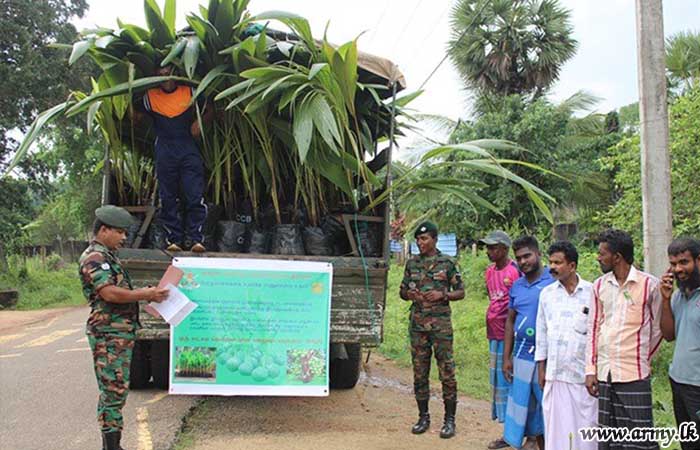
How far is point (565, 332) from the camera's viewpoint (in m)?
3.22

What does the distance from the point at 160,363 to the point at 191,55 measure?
2626 mm

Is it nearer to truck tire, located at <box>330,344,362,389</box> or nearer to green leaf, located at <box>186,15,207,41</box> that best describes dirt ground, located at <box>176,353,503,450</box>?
truck tire, located at <box>330,344,362,389</box>

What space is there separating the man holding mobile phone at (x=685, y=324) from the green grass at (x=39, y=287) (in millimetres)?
14993

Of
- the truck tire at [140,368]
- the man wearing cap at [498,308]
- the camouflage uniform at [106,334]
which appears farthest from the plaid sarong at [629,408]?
the truck tire at [140,368]

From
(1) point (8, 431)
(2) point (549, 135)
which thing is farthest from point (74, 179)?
(1) point (8, 431)

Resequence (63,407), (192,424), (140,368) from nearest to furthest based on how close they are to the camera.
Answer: (192,424) < (63,407) < (140,368)

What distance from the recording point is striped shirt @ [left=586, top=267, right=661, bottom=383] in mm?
2840

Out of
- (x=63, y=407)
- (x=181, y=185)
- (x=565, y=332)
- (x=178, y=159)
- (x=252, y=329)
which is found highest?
(x=178, y=159)

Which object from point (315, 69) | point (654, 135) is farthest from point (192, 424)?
point (654, 135)

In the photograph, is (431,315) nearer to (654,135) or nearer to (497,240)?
(497,240)

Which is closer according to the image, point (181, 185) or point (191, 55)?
point (191, 55)

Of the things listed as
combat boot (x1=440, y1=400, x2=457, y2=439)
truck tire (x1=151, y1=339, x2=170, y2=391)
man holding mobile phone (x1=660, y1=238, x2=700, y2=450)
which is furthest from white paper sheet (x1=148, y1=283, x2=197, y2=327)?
man holding mobile phone (x1=660, y1=238, x2=700, y2=450)

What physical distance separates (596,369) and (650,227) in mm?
2012

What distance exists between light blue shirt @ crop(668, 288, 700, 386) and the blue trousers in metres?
2.94
